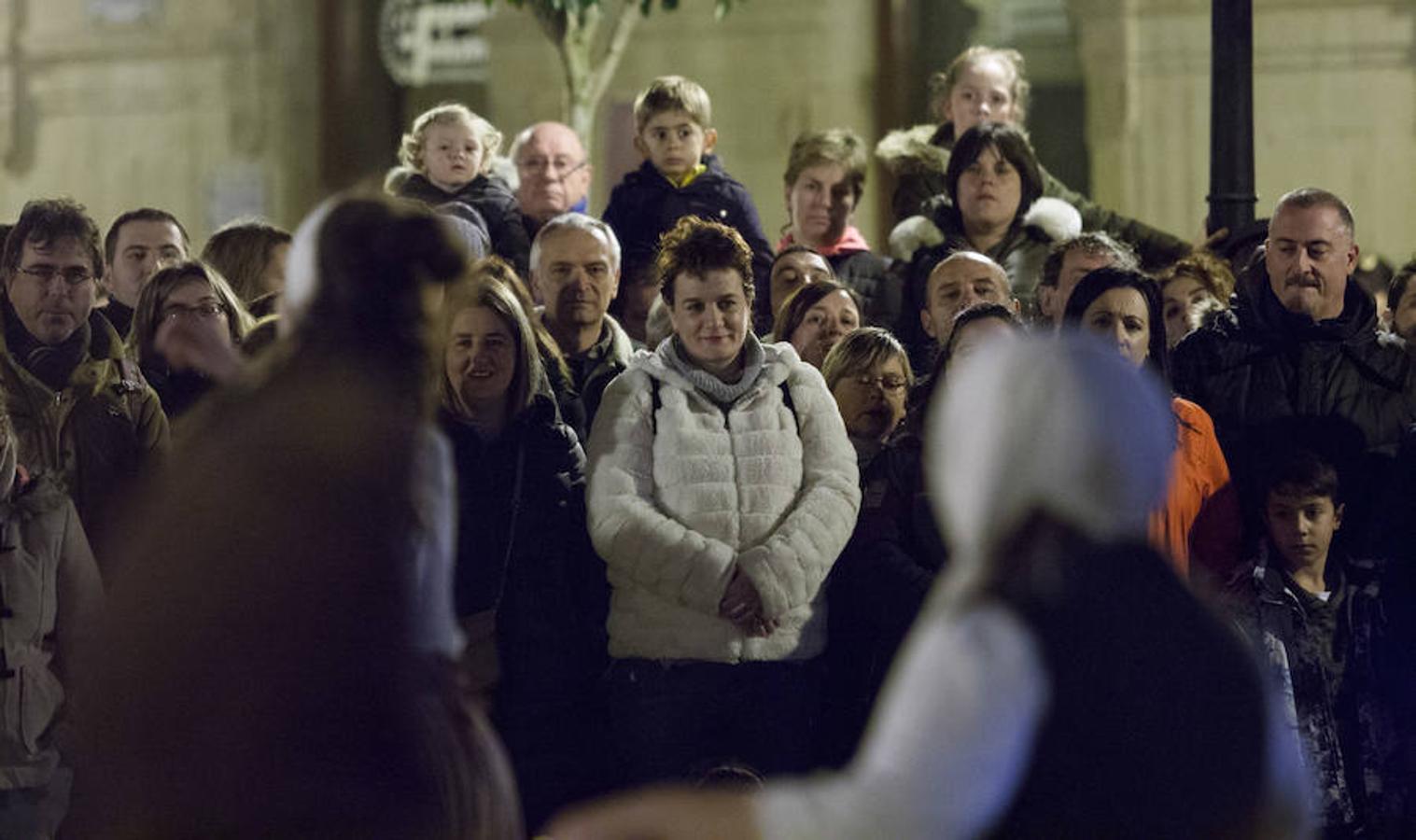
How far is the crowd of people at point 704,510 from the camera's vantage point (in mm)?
3445

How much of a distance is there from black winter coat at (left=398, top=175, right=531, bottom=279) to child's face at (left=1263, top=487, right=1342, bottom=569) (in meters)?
3.24

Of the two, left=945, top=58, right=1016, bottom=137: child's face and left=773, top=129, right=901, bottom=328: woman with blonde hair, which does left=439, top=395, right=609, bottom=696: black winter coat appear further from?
left=945, top=58, right=1016, bottom=137: child's face

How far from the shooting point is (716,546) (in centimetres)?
718

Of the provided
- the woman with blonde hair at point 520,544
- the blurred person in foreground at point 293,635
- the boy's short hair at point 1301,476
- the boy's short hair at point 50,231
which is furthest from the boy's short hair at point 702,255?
the blurred person in foreground at point 293,635

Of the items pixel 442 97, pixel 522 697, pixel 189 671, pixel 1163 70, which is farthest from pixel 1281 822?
pixel 442 97

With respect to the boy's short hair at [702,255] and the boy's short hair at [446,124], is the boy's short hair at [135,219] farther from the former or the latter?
the boy's short hair at [702,255]

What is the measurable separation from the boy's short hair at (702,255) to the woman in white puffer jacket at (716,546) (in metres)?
0.14

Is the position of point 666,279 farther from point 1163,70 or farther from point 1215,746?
point 1163,70

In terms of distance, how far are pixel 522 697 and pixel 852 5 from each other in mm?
9864

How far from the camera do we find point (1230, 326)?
8.01 meters

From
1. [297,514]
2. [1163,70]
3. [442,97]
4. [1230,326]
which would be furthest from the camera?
[442,97]

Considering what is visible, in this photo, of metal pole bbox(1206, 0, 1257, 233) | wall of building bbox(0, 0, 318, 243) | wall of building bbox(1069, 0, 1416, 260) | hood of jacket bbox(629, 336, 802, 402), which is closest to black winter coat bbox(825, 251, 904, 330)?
metal pole bbox(1206, 0, 1257, 233)

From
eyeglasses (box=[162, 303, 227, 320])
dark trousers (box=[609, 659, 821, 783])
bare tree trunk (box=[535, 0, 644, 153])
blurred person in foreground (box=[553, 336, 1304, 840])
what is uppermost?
bare tree trunk (box=[535, 0, 644, 153])

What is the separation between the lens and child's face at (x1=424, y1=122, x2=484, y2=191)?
32.1 feet
